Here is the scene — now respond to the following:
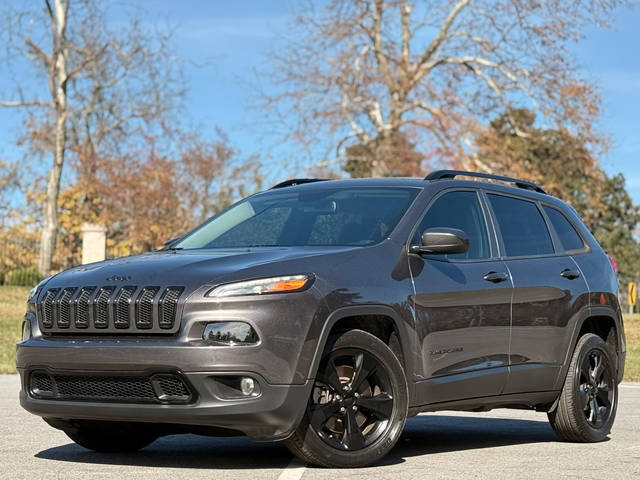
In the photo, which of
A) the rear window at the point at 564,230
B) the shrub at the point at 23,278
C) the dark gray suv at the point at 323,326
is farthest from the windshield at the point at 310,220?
the shrub at the point at 23,278

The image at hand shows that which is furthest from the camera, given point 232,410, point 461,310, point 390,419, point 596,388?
point 596,388

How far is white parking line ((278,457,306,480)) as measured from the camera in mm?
6828

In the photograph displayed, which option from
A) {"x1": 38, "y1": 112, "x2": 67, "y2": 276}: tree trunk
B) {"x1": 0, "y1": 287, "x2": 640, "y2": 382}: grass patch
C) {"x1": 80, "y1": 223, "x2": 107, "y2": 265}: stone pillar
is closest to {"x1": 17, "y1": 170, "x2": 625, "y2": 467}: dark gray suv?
{"x1": 0, "y1": 287, "x2": 640, "y2": 382}: grass patch

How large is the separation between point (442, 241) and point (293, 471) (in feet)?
5.60

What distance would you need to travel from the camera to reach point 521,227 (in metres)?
9.13

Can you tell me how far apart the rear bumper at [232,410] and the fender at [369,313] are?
0.17 meters

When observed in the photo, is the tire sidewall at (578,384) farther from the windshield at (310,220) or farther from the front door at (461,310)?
the windshield at (310,220)

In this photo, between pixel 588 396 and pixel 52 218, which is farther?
pixel 52 218

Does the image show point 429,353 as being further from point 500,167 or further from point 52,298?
point 500,167

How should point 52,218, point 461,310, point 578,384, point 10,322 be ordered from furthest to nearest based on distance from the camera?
point 52,218
point 10,322
point 578,384
point 461,310

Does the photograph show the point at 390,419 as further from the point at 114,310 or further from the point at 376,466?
the point at 114,310

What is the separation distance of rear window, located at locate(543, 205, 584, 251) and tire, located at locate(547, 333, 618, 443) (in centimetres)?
74

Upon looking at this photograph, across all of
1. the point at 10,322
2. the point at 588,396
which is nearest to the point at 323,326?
the point at 588,396

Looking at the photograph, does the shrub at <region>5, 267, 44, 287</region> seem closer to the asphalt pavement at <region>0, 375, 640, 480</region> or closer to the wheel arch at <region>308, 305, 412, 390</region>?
the asphalt pavement at <region>0, 375, 640, 480</region>
